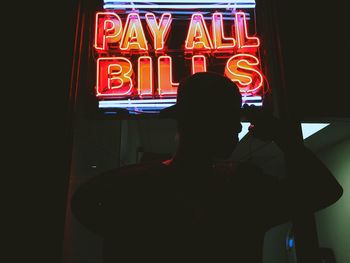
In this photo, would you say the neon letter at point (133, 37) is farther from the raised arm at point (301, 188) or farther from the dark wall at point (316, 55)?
the raised arm at point (301, 188)

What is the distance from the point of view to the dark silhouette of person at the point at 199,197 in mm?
1321

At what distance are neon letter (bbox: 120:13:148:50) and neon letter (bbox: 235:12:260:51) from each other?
917 millimetres

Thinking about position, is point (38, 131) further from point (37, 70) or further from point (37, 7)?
point (37, 7)

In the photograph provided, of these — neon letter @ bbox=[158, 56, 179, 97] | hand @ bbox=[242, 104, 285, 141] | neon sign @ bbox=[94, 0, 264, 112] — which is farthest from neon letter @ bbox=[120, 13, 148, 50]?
hand @ bbox=[242, 104, 285, 141]

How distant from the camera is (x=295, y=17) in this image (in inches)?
122

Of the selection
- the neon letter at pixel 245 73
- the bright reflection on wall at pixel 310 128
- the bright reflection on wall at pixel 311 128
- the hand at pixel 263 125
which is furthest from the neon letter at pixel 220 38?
the bright reflection on wall at pixel 311 128

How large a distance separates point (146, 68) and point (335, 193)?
1.94m

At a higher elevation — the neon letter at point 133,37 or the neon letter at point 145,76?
the neon letter at point 133,37

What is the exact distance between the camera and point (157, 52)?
303 centimetres

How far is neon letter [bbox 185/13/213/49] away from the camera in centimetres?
303

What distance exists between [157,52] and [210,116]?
1.76 metres

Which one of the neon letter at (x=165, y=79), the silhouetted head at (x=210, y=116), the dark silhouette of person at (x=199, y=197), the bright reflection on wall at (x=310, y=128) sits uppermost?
the bright reflection on wall at (x=310, y=128)

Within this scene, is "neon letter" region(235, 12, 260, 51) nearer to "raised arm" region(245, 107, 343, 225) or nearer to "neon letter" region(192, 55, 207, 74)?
"neon letter" region(192, 55, 207, 74)

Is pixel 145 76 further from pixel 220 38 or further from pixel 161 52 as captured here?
pixel 220 38
